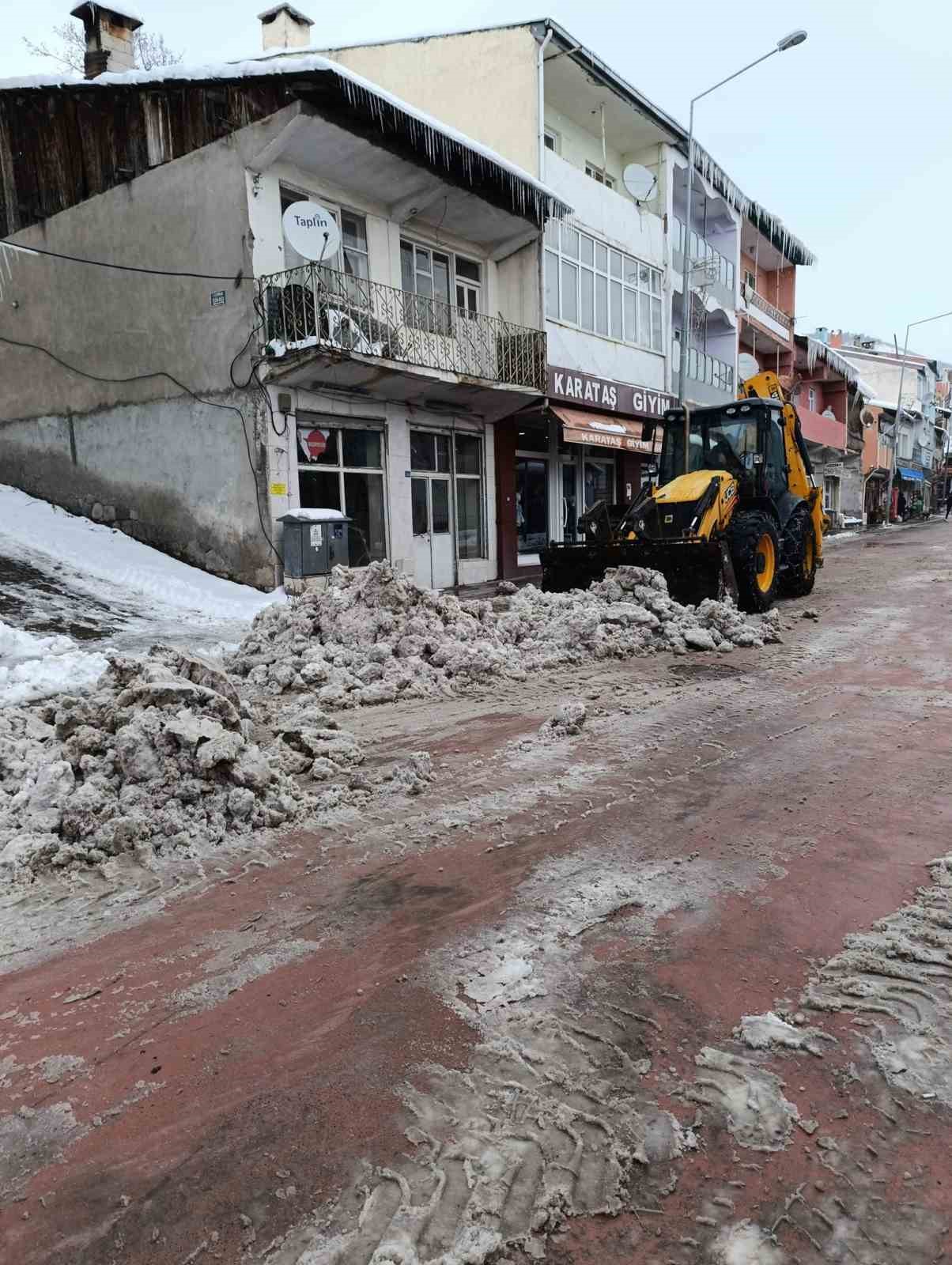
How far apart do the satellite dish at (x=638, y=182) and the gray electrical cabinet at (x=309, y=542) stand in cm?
1381

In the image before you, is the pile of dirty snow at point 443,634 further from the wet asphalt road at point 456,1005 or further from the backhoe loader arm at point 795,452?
the backhoe loader arm at point 795,452

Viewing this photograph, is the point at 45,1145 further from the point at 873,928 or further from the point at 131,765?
the point at 873,928

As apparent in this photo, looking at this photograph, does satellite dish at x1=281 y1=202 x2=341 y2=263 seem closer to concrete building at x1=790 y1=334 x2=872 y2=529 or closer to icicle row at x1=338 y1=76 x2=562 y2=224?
icicle row at x1=338 y1=76 x2=562 y2=224

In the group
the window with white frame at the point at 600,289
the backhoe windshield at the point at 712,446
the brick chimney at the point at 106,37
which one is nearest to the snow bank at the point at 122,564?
the backhoe windshield at the point at 712,446

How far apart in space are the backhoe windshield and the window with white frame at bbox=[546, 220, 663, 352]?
7.16m

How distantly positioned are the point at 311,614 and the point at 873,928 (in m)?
6.23

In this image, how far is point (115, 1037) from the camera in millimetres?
2648

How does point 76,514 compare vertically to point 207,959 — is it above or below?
above

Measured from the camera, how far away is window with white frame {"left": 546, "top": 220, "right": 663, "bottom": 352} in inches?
723

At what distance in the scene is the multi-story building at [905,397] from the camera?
60.2 m

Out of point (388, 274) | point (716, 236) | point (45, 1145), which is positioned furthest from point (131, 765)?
point (716, 236)

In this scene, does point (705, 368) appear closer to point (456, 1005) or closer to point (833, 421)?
point (833, 421)

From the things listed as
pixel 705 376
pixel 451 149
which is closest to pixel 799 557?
pixel 451 149

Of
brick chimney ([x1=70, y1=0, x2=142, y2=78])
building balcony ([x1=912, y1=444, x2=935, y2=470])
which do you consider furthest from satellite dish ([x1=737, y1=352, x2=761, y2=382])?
building balcony ([x1=912, y1=444, x2=935, y2=470])
